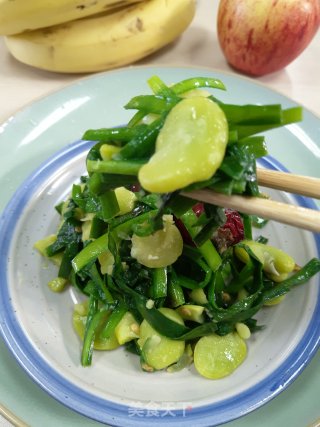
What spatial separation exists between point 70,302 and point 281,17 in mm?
1398

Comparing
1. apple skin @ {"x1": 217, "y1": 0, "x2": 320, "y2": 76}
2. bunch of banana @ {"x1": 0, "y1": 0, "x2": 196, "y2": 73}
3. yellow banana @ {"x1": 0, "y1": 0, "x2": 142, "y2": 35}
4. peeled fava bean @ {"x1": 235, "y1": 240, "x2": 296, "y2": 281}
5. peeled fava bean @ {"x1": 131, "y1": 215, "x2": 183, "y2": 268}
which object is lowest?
peeled fava bean @ {"x1": 235, "y1": 240, "x2": 296, "y2": 281}

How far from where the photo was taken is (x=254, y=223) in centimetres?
154

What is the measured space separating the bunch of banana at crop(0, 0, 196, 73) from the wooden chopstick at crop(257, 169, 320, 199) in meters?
1.17

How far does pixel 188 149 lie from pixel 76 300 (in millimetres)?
745

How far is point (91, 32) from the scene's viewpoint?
1914 millimetres

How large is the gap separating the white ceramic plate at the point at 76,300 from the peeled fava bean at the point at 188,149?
1.94 feet

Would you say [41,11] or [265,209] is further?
[41,11]

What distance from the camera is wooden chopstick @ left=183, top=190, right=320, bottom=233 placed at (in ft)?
3.11

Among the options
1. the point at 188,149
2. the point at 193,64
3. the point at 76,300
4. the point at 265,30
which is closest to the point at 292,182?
the point at 188,149

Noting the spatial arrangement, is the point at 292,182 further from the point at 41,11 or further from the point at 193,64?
the point at 193,64

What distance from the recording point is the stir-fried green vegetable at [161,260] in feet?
3.24

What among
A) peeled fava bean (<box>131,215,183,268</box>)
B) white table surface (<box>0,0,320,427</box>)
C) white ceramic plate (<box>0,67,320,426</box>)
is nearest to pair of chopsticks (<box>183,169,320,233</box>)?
peeled fava bean (<box>131,215,183,268</box>)

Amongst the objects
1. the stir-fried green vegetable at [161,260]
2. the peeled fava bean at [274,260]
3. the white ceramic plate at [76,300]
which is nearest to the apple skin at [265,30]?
the white ceramic plate at [76,300]

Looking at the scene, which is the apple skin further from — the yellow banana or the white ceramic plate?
the yellow banana
